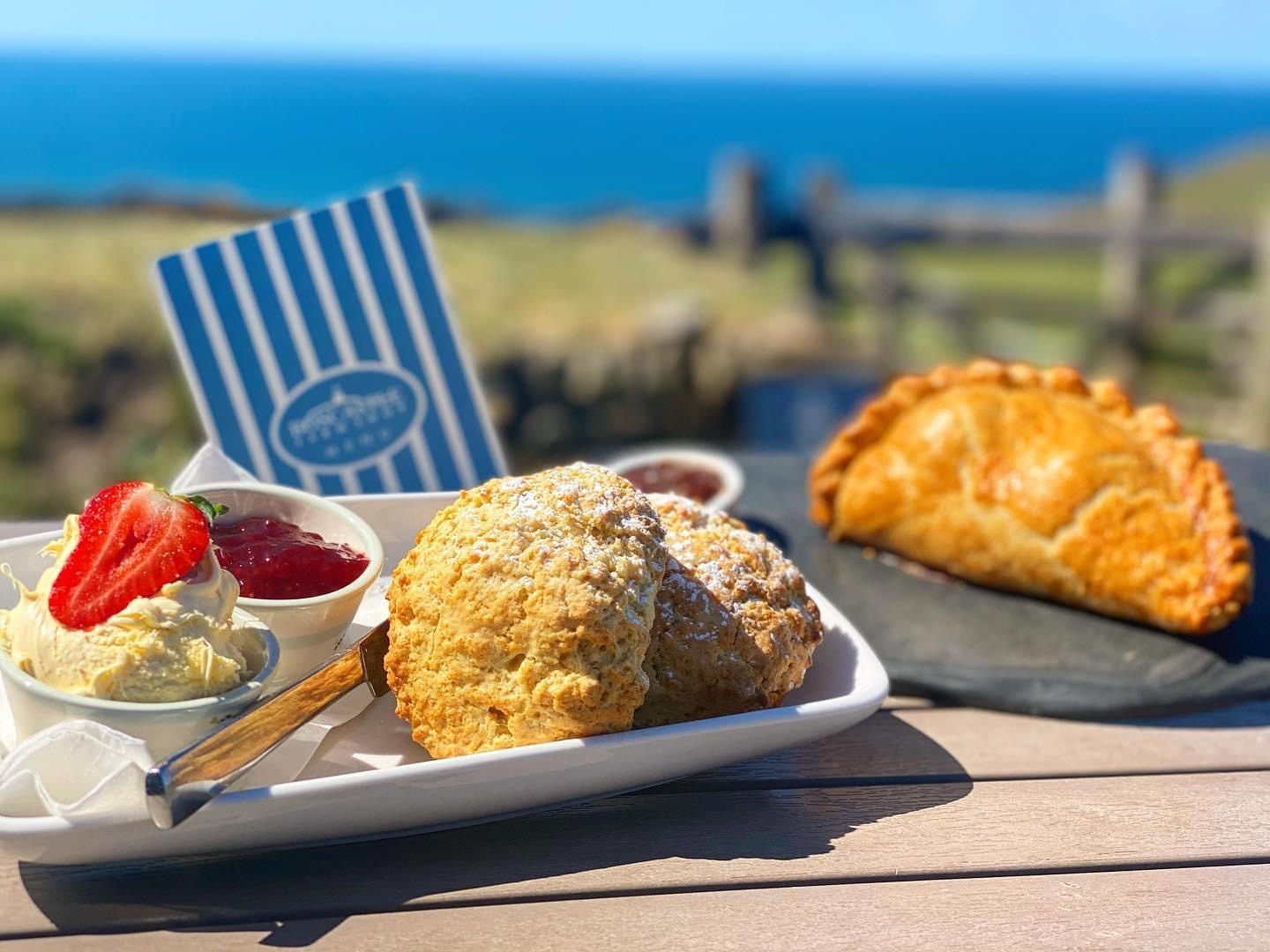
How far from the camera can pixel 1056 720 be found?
220cm

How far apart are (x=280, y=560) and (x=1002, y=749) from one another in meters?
1.35

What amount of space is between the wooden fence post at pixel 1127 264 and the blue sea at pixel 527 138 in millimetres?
5786

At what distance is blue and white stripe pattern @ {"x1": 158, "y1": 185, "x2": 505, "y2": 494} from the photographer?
3117mm

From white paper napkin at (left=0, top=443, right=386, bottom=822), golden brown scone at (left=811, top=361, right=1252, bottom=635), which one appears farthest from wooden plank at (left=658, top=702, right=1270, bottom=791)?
white paper napkin at (left=0, top=443, right=386, bottom=822)

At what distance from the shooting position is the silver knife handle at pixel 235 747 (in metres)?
1.40

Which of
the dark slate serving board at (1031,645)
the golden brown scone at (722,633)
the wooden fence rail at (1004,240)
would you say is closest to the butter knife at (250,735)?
the golden brown scone at (722,633)

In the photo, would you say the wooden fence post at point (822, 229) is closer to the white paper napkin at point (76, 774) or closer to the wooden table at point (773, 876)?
the wooden table at point (773, 876)

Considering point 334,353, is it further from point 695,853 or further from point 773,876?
point 773,876

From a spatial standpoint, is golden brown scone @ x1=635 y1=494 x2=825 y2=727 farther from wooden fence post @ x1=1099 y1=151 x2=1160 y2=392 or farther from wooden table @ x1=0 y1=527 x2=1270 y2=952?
wooden fence post @ x1=1099 y1=151 x2=1160 y2=392

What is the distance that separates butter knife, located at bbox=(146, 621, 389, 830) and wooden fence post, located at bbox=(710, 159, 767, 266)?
1166 cm

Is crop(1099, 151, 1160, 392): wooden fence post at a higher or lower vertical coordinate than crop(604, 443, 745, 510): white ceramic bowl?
lower

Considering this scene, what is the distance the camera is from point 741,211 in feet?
42.5

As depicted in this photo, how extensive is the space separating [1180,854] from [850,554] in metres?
1.44

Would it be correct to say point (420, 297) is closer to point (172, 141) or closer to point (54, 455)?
point (54, 455)
